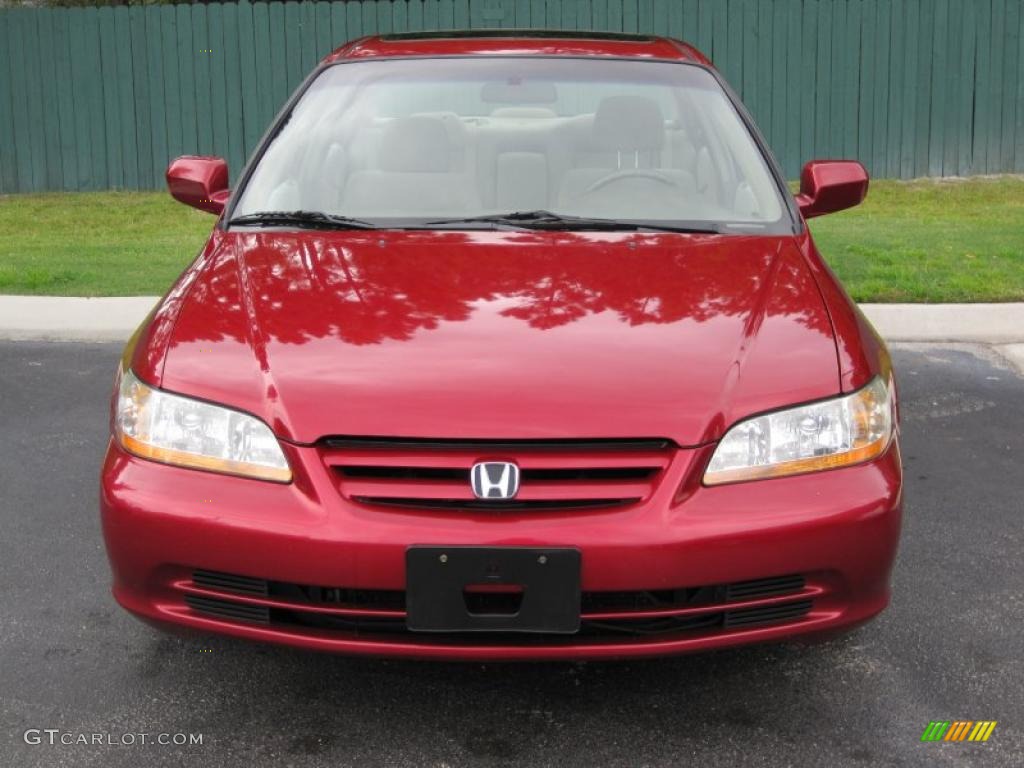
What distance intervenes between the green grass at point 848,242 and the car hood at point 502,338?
5295mm

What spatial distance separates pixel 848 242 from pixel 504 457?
26.8 ft

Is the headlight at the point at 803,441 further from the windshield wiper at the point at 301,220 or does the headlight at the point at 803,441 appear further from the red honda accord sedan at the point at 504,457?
the windshield wiper at the point at 301,220

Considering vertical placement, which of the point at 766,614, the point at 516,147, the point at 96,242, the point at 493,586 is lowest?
the point at 96,242

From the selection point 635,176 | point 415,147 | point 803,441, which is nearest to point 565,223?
point 635,176

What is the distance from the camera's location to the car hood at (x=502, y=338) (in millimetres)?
2891

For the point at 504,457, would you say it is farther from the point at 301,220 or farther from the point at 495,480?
the point at 301,220

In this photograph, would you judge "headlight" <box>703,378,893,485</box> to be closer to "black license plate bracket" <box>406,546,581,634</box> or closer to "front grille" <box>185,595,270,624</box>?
"black license plate bracket" <box>406,546,581,634</box>

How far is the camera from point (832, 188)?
4.53 m

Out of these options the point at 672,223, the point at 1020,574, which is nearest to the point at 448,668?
the point at 672,223

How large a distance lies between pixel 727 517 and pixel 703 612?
0.72 feet

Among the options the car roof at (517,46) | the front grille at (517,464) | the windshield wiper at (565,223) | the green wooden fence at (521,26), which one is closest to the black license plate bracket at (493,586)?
the front grille at (517,464)

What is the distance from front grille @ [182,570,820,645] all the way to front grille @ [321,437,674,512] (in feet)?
0.67

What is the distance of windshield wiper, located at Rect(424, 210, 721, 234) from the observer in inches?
153

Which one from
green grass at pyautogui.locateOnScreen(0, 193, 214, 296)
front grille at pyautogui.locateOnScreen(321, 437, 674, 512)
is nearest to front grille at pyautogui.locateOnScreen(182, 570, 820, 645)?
front grille at pyautogui.locateOnScreen(321, 437, 674, 512)
